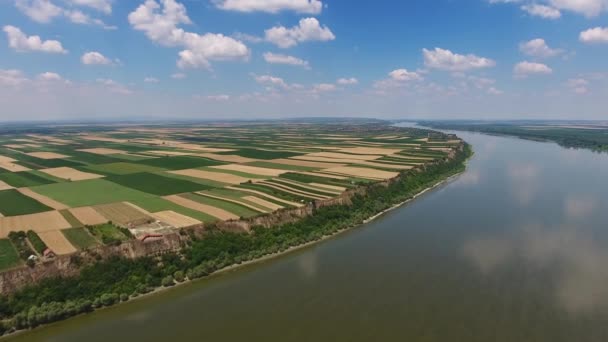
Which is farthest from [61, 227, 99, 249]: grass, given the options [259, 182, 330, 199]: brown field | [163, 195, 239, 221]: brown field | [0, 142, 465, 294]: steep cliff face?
[259, 182, 330, 199]: brown field

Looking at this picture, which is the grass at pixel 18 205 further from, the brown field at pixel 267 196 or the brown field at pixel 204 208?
the brown field at pixel 267 196

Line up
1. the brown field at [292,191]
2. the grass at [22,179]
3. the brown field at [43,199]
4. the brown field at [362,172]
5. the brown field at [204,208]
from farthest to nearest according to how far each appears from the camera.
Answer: the brown field at [362,172] < the grass at [22,179] < the brown field at [292,191] < the brown field at [43,199] < the brown field at [204,208]

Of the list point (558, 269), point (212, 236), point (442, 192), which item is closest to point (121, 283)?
point (212, 236)

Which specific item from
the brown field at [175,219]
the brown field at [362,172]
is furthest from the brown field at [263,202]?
the brown field at [362,172]

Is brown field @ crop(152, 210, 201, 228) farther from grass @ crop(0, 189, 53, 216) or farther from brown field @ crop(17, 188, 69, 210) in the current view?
grass @ crop(0, 189, 53, 216)

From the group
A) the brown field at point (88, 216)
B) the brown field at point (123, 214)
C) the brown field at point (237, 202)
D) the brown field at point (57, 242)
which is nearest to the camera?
the brown field at point (57, 242)

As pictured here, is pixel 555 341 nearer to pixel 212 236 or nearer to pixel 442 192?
pixel 212 236
